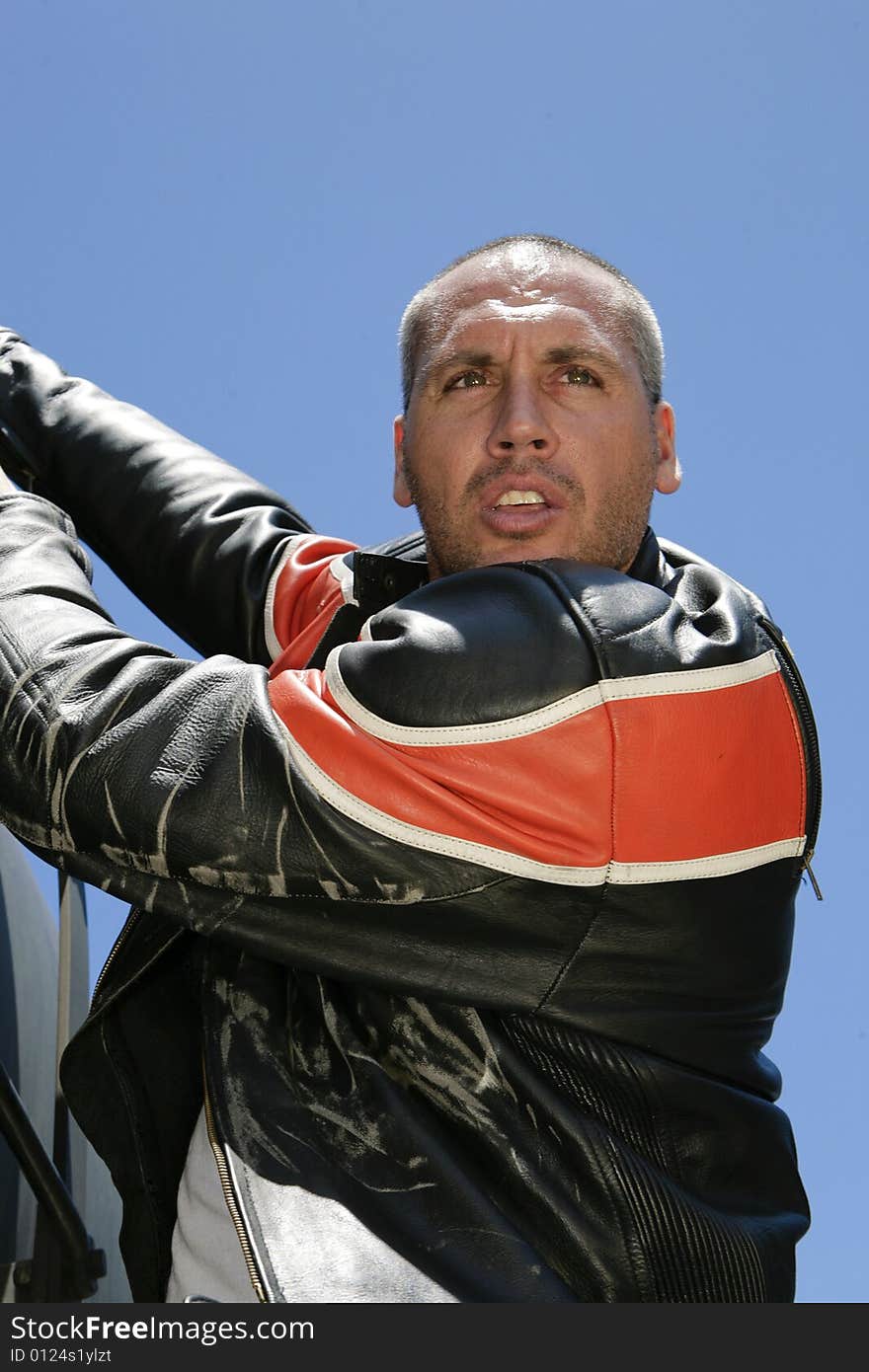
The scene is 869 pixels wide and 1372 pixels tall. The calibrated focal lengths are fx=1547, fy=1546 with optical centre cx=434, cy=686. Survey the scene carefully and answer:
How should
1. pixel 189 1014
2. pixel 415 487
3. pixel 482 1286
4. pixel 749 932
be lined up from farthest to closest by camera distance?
pixel 415 487 → pixel 189 1014 → pixel 749 932 → pixel 482 1286

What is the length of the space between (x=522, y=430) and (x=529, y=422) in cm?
2

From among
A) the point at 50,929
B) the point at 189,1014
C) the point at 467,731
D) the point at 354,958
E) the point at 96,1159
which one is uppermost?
the point at 467,731

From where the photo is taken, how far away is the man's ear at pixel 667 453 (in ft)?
7.86

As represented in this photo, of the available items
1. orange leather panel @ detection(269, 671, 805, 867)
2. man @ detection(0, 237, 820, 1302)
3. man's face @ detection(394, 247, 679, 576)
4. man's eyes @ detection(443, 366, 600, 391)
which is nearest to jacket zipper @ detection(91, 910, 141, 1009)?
man @ detection(0, 237, 820, 1302)

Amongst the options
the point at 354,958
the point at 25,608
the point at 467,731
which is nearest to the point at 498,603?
the point at 467,731

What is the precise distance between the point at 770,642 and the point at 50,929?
154cm

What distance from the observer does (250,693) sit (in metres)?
1.79

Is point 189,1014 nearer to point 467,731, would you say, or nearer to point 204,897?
point 204,897

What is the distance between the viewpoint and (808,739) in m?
1.95

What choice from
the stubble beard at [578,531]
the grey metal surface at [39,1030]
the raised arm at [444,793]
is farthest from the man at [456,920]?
the grey metal surface at [39,1030]

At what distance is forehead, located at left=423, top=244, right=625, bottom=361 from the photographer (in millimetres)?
2227

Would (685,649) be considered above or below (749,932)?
above

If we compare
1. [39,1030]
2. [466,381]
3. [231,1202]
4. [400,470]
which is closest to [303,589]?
[400,470]

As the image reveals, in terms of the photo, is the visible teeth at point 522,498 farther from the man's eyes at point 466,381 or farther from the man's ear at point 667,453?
the man's ear at point 667,453
